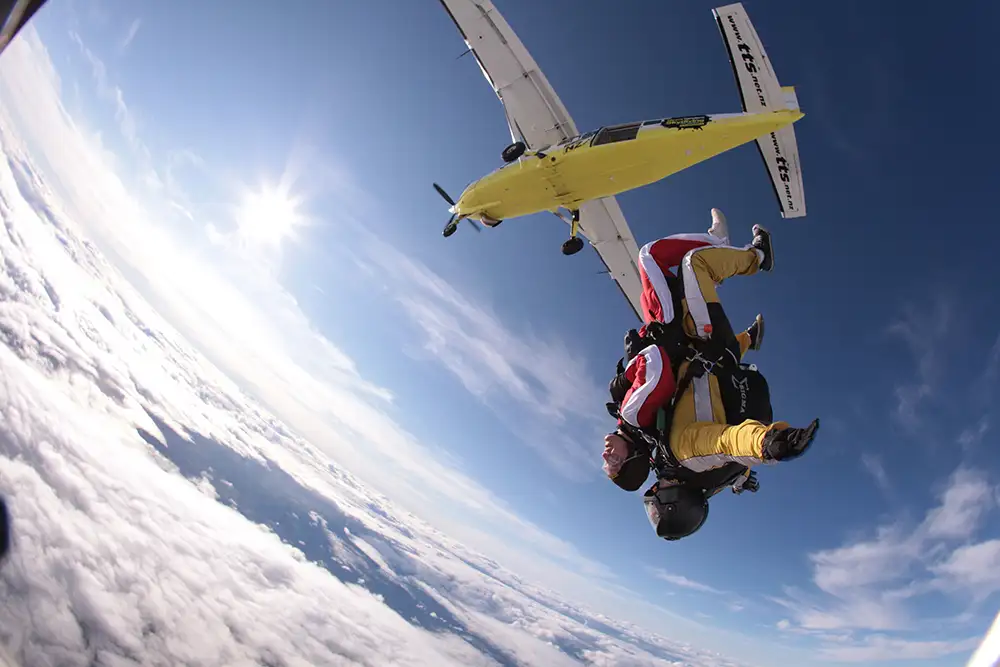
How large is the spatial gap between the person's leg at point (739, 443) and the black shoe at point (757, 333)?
142 centimetres

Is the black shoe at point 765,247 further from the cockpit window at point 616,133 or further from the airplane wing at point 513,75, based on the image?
the airplane wing at point 513,75

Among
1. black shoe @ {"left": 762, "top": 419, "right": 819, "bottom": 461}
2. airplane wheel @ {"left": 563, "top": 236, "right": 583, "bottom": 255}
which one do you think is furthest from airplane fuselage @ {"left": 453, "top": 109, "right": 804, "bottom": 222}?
black shoe @ {"left": 762, "top": 419, "right": 819, "bottom": 461}

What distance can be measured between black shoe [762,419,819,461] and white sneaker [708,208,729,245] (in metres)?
2.46

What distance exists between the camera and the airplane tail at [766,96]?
9414mm

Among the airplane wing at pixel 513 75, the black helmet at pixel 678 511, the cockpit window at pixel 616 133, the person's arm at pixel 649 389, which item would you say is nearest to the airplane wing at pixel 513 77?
the airplane wing at pixel 513 75

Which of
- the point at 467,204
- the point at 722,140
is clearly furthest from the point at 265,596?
the point at 722,140

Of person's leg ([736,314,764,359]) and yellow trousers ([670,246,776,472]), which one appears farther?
person's leg ([736,314,764,359])

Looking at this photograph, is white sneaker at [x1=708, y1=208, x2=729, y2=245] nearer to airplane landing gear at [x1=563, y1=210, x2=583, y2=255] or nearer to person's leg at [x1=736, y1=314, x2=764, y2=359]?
person's leg at [x1=736, y1=314, x2=764, y2=359]

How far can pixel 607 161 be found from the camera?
37.1ft

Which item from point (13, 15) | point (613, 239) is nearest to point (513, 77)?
point (613, 239)

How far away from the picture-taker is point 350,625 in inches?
4060

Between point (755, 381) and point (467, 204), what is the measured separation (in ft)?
40.3

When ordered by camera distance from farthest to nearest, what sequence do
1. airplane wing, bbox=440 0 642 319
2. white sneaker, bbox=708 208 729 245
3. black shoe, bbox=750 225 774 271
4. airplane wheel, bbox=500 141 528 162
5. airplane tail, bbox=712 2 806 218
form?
airplane wing, bbox=440 0 642 319
airplane wheel, bbox=500 141 528 162
airplane tail, bbox=712 2 806 218
white sneaker, bbox=708 208 729 245
black shoe, bbox=750 225 774 271

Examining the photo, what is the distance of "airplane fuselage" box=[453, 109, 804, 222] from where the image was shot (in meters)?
10.1
